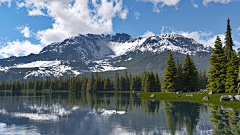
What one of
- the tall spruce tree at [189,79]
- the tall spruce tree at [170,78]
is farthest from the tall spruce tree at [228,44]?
the tall spruce tree at [170,78]

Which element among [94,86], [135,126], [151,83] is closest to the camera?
[135,126]

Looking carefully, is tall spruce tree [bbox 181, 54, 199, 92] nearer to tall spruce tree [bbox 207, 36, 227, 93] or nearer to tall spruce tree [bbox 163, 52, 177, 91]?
tall spruce tree [bbox 163, 52, 177, 91]

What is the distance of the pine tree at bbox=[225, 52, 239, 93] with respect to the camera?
1982 inches

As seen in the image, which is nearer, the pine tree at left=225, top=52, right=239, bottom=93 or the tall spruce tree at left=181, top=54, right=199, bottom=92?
the pine tree at left=225, top=52, right=239, bottom=93

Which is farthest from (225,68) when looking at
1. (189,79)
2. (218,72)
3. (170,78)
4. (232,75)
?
(170,78)

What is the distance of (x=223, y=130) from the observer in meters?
18.7

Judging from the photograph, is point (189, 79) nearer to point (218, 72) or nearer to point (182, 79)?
point (182, 79)

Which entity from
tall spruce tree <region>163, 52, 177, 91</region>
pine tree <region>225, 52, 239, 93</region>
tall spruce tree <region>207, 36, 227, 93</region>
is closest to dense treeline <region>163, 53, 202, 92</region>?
tall spruce tree <region>163, 52, 177, 91</region>

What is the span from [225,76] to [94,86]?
138 metres

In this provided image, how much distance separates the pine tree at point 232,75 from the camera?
50347 mm

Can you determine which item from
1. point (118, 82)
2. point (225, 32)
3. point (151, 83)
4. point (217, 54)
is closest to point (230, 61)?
point (217, 54)

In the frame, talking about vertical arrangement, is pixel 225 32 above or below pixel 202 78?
above

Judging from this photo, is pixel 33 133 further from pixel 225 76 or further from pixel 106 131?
pixel 225 76

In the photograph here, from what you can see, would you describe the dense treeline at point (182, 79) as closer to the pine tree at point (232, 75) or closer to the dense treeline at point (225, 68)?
the dense treeline at point (225, 68)
